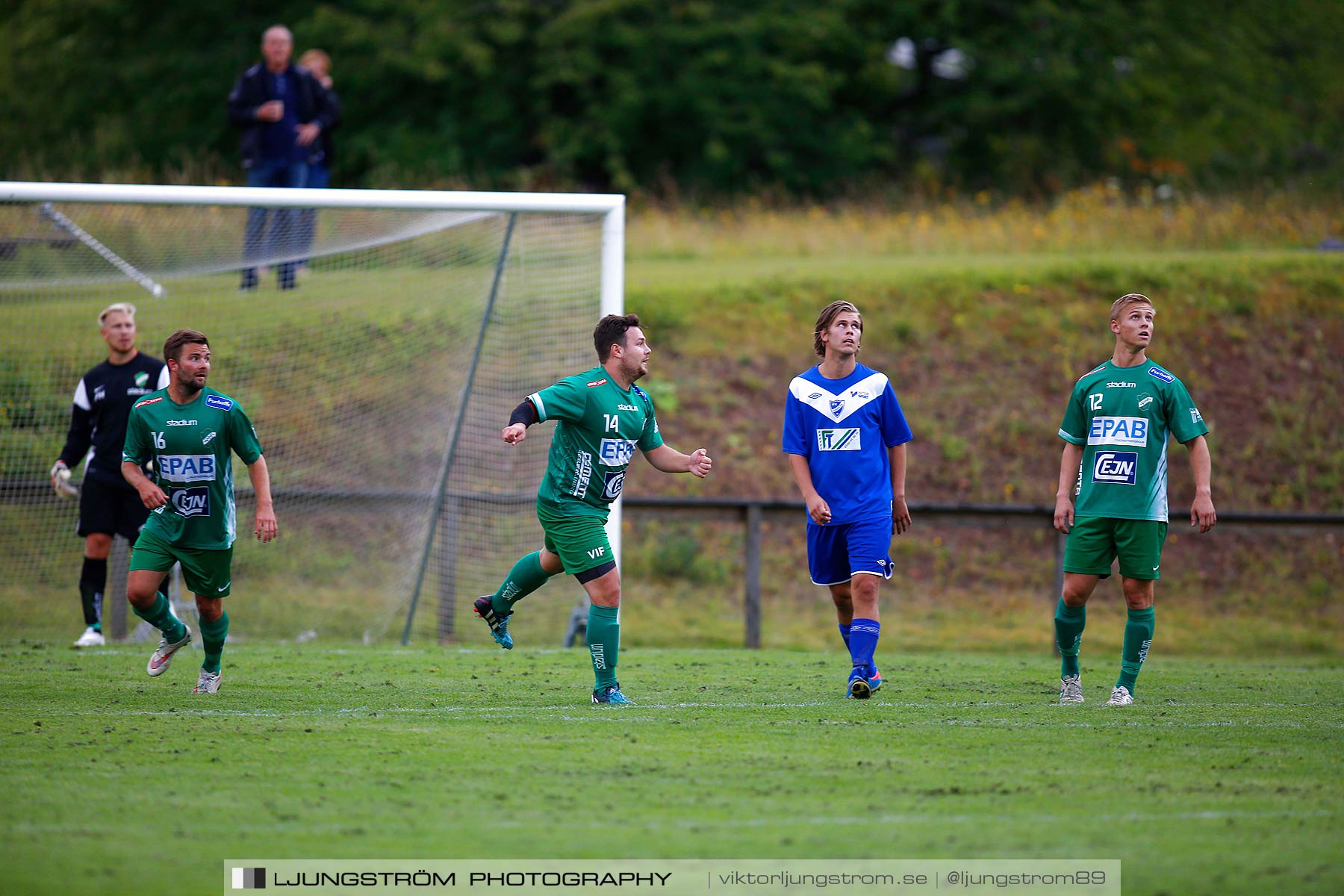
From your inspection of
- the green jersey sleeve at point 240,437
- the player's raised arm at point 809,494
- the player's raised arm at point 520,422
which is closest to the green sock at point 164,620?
the green jersey sleeve at point 240,437

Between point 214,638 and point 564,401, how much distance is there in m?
2.52

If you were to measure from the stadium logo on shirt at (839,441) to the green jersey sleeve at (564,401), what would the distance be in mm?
1437

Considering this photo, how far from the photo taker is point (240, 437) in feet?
25.2

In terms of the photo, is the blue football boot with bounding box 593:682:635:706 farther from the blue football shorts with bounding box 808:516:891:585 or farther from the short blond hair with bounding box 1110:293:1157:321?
the short blond hair with bounding box 1110:293:1157:321

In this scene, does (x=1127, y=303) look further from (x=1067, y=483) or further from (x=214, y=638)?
(x=214, y=638)

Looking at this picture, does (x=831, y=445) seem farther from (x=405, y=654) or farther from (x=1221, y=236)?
(x=1221, y=236)

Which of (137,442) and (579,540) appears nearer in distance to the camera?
(579,540)

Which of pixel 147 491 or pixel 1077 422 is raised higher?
pixel 1077 422

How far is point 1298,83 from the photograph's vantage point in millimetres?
31469

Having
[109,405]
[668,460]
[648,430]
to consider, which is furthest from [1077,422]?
[109,405]

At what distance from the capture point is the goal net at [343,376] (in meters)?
12.1

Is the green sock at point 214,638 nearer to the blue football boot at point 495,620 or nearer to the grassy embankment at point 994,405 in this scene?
the blue football boot at point 495,620

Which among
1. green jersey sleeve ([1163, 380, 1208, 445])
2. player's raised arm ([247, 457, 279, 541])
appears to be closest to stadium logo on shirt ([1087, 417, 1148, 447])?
green jersey sleeve ([1163, 380, 1208, 445])

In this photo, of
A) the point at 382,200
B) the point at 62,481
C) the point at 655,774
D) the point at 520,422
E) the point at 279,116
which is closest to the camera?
the point at 655,774
